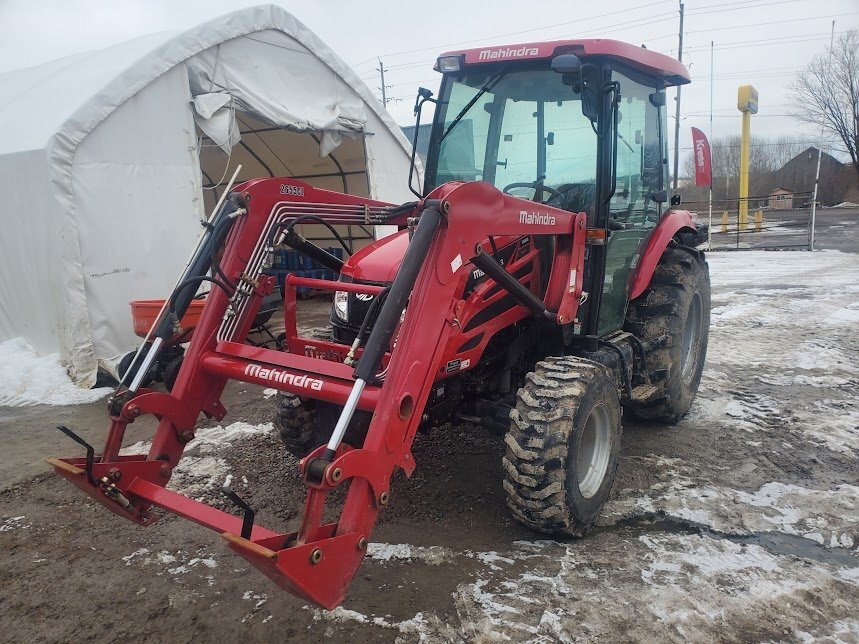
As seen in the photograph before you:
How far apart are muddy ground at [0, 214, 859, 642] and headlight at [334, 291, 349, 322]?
112cm

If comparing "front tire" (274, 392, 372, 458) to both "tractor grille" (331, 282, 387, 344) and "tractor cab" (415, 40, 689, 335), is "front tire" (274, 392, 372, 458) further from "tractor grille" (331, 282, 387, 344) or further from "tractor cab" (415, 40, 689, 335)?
"tractor cab" (415, 40, 689, 335)

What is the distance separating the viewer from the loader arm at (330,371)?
230 centimetres

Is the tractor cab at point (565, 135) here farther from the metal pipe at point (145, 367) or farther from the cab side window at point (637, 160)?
the metal pipe at point (145, 367)

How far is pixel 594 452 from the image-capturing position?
3490 millimetres

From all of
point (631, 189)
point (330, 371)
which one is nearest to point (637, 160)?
point (631, 189)

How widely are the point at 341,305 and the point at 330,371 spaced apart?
87 centimetres

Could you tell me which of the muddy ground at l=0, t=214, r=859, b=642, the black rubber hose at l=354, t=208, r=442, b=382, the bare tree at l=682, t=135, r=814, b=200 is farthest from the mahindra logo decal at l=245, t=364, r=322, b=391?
the bare tree at l=682, t=135, r=814, b=200

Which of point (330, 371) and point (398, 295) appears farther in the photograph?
point (330, 371)

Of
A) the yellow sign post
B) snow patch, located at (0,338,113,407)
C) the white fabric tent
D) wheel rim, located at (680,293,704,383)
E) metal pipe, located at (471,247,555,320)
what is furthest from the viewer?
the yellow sign post

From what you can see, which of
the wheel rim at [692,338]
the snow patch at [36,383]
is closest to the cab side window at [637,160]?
the wheel rim at [692,338]

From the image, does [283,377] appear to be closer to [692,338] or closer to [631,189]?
[631,189]

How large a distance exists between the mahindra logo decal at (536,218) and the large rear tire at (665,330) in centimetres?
157

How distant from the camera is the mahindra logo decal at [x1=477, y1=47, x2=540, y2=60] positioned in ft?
12.2

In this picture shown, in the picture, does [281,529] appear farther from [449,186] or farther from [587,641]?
[449,186]
